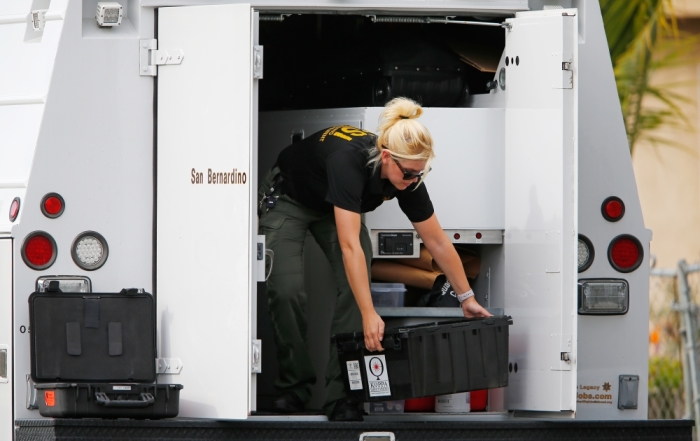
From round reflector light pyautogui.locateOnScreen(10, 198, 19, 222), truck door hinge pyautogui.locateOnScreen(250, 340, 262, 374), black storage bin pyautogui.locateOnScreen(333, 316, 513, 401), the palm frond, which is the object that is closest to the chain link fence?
the palm frond

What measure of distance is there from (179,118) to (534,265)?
1582 millimetres

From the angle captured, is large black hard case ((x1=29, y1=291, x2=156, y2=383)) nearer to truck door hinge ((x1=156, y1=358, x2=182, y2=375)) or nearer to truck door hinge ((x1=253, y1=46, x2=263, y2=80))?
truck door hinge ((x1=156, y1=358, x2=182, y2=375))

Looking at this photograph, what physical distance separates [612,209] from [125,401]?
2205mm

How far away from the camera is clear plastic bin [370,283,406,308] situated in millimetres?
5090

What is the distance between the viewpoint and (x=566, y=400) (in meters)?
4.43

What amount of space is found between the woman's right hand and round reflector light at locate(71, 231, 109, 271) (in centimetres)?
108

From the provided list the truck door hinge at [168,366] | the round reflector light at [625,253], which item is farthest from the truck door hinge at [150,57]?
the round reflector light at [625,253]

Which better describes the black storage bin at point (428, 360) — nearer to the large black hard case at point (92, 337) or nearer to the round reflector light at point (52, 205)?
the large black hard case at point (92, 337)

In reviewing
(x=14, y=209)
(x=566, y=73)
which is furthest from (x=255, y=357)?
(x=566, y=73)

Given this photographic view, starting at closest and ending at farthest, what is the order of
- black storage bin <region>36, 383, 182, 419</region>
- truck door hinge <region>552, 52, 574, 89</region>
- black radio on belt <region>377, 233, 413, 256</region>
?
1. black storage bin <region>36, 383, 182, 419</region>
2. truck door hinge <region>552, 52, 574, 89</region>
3. black radio on belt <region>377, 233, 413, 256</region>

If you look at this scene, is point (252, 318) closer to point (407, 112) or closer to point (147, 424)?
point (147, 424)

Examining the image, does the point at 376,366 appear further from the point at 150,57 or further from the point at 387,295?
the point at 150,57

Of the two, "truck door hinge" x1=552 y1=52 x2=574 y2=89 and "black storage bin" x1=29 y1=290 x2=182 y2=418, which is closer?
"black storage bin" x1=29 y1=290 x2=182 y2=418

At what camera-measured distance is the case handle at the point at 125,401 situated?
13.7 ft
